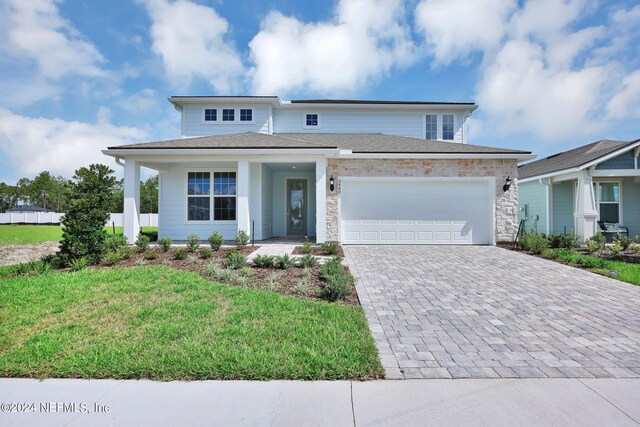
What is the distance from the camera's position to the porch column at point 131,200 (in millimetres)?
10812

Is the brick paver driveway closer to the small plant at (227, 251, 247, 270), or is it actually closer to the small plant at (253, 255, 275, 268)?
the small plant at (253, 255, 275, 268)

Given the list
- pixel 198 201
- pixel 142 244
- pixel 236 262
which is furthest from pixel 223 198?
pixel 236 262

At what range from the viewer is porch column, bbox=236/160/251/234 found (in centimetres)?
1097

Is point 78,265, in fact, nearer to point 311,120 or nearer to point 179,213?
point 179,213

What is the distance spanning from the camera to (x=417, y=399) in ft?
8.38

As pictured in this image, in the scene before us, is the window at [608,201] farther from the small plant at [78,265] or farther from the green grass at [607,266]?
the small plant at [78,265]

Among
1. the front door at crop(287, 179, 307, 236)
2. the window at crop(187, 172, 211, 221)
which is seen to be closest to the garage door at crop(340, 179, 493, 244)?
→ the front door at crop(287, 179, 307, 236)

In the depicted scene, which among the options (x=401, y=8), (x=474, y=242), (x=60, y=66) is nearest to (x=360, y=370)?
(x=474, y=242)

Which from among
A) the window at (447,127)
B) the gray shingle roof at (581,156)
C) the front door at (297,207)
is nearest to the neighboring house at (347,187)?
the front door at (297,207)

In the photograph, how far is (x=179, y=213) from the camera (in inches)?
485

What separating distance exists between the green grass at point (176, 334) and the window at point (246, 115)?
1131cm

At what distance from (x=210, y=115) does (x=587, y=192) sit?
16.5 m

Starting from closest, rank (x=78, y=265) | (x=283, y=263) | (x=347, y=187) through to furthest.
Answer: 1. (x=78, y=265)
2. (x=283, y=263)
3. (x=347, y=187)

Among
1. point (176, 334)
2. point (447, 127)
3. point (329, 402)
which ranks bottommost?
point (329, 402)
